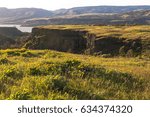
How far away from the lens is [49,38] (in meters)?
76.2

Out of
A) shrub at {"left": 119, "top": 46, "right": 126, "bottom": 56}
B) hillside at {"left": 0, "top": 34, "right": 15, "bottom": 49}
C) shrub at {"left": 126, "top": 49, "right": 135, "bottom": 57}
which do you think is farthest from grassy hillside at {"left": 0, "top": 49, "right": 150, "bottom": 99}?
hillside at {"left": 0, "top": 34, "right": 15, "bottom": 49}

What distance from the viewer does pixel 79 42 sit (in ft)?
226

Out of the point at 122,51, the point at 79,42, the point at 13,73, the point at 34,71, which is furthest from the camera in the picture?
the point at 79,42

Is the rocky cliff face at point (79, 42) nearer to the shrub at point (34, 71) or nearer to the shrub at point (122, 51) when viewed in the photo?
the shrub at point (122, 51)

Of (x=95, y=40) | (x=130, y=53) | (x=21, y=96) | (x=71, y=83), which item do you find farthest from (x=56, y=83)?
(x=95, y=40)

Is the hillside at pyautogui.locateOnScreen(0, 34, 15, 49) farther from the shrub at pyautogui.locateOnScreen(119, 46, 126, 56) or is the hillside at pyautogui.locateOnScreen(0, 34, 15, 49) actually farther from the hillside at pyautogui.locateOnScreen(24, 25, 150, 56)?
the shrub at pyautogui.locateOnScreen(119, 46, 126, 56)

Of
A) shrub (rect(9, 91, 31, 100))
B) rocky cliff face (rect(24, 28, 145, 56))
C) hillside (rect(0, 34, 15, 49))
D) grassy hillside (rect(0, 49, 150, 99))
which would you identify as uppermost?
shrub (rect(9, 91, 31, 100))

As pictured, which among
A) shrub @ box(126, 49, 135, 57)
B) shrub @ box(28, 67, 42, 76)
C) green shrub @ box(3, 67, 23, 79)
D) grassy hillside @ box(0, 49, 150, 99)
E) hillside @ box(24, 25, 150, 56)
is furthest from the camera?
hillside @ box(24, 25, 150, 56)

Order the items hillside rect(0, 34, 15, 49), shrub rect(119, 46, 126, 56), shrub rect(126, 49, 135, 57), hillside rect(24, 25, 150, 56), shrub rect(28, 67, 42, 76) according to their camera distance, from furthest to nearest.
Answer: hillside rect(0, 34, 15, 49)
hillside rect(24, 25, 150, 56)
shrub rect(119, 46, 126, 56)
shrub rect(126, 49, 135, 57)
shrub rect(28, 67, 42, 76)

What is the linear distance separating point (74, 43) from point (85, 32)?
9.31 ft

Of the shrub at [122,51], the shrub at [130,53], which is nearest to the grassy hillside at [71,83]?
the shrub at [130,53]

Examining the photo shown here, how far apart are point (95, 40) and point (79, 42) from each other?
11366 mm

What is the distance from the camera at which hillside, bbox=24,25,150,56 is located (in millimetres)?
50625

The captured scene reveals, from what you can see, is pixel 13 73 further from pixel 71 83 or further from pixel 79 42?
pixel 79 42
